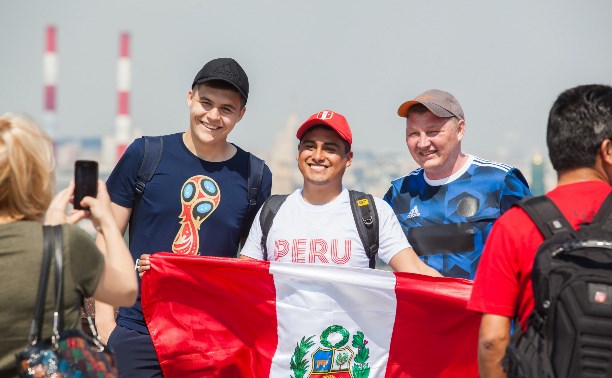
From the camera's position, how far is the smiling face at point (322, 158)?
5805 millimetres

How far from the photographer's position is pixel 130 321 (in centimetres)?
592

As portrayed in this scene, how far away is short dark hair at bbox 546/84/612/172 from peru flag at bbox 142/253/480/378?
6.39ft

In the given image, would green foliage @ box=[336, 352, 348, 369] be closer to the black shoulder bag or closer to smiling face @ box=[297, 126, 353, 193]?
smiling face @ box=[297, 126, 353, 193]

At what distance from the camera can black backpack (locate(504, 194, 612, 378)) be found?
3.74m

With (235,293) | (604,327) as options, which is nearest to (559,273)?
(604,327)

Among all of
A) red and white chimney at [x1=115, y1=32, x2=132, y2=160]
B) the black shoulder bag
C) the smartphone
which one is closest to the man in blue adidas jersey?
the smartphone

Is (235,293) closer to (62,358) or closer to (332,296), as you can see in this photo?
(332,296)

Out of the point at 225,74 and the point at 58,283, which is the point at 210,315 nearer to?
the point at 225,74

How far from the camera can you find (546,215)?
12.7 ft

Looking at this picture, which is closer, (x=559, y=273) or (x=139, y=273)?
(x=559, y=273)

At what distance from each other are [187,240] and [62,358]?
87.4 inches

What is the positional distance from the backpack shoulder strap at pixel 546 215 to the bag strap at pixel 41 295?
1.73 meters

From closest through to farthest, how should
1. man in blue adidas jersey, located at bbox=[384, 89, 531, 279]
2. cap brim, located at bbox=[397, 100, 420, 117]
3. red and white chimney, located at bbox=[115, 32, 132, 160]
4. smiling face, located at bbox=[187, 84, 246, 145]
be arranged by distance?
smiling face, located at bbox=[187, 84, 246, 145] → man in blue adidas jersey, located at bbox=[384, 89, 531, 279] → cap brim, located at bbox=[397, 100, 420, 117] → red and white chimney, located at bbox=[115, 32, 132, 160]

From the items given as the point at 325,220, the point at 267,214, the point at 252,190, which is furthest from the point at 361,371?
the point at 252,190
